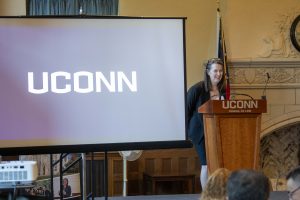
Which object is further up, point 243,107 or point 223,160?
point 243,107

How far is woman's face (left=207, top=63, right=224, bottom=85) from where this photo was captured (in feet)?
13.7

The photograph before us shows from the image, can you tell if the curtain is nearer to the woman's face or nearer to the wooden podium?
the woman's face

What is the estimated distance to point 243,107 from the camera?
3.85 meters

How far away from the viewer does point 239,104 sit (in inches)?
151

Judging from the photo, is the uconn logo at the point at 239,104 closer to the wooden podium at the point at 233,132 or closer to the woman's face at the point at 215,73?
→ the wooden podium at the point at 233,132

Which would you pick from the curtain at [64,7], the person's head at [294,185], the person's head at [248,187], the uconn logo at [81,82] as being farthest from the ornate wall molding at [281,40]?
the person's head at [248,187]

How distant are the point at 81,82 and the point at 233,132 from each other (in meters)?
1.30

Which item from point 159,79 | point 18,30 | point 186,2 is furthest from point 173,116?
point 186,2

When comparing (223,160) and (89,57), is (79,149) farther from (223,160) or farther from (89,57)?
(223,160)

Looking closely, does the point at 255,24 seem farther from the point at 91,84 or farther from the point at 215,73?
the point at 91,84

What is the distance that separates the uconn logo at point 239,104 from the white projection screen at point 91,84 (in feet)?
1.86

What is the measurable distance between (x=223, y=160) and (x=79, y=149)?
1199 millimetres

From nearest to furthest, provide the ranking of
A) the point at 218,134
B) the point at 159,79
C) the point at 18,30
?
the point at 18,30, the point at 159,79, the point at 218,134

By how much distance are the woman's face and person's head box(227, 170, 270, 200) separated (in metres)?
2.30
